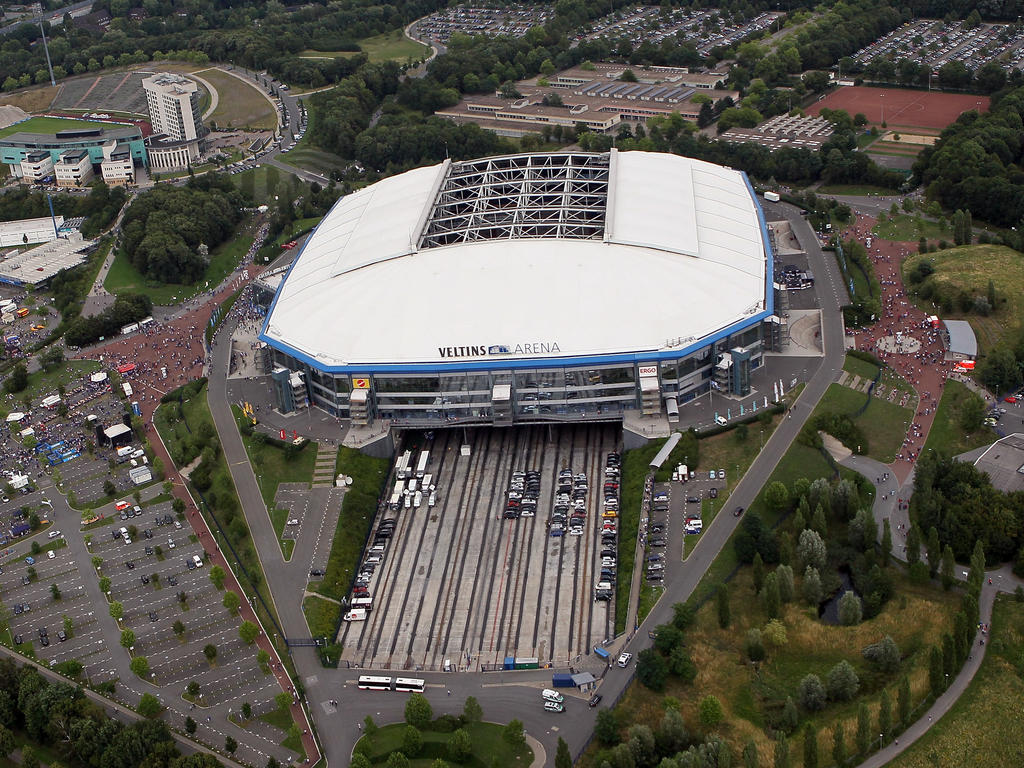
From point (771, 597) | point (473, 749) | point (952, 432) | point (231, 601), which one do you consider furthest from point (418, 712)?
point (952, 432)

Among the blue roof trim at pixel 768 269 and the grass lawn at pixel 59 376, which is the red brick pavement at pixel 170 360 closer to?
the grass lawn at pixel 59 376

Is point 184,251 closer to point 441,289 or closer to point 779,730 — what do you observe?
point 441,289

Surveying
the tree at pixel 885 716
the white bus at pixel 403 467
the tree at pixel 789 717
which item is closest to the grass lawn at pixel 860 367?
the white bus at pixel 403 467

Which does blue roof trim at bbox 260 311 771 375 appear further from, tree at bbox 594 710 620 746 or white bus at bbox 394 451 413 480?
tree at bbox 594 710 620 746

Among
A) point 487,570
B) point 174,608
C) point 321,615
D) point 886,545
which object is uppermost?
point 886,545

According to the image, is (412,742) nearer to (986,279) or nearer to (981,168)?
(986,279)

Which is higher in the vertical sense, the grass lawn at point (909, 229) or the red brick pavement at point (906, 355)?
the red brick pavement at point (906, 355)
